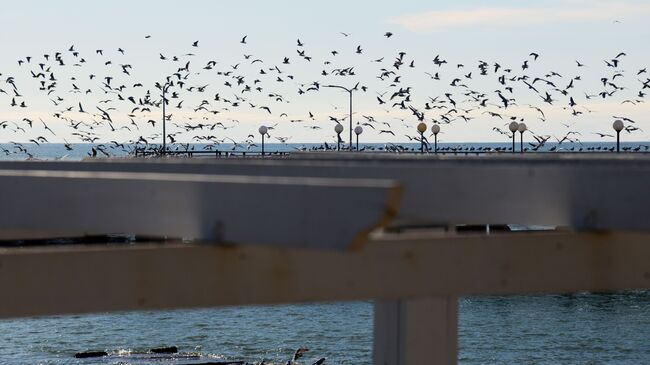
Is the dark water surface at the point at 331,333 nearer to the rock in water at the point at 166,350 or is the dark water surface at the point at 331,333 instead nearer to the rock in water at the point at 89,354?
the rock in water at the point at 89,354

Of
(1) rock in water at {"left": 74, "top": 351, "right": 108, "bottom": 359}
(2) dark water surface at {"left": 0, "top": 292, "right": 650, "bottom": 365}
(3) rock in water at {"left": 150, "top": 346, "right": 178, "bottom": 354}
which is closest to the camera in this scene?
(1) rock in water at {"left": 74, "top": 351, "right": 108, "bottom": 359}

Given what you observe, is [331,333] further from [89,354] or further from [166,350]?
[89,354]

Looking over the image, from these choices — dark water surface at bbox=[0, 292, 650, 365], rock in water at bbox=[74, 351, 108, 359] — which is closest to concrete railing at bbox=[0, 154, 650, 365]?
dark water surface at bbox=[0, 292, 650, 365]

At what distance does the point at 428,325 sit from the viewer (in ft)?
56.1

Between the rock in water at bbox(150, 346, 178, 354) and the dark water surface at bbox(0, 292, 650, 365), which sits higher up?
the rock in water at bbox(150, 346, 178, 354)

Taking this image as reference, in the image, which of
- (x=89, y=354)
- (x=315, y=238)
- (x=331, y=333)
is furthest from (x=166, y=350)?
(x=315, y=238)

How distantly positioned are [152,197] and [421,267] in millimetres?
2439

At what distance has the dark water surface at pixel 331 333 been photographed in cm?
5941

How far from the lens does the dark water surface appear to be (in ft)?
195

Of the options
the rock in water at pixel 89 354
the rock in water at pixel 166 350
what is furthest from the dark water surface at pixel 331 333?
the rock in water at pixel 166 350

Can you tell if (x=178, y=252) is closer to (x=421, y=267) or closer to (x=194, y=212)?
(x=194, y=212)

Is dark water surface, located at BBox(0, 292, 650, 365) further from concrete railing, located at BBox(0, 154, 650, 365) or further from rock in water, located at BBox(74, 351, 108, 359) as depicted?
concrete railing, located at BBox(0, 154, 650, 365)

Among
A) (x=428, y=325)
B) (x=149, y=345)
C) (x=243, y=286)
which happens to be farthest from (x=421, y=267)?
(x=149, y=345)

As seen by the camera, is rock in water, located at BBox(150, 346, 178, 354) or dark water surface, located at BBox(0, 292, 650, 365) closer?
dark water surface, located at BBox(0, 292, 650, 365)
